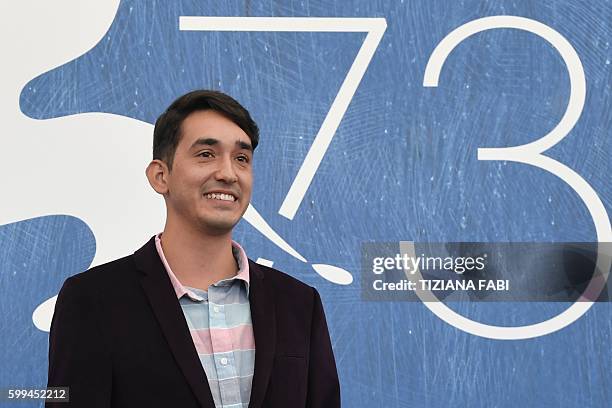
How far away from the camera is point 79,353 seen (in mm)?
1093

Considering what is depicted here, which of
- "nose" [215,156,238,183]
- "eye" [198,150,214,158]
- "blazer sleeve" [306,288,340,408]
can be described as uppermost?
"eye" [198,150,214,158]

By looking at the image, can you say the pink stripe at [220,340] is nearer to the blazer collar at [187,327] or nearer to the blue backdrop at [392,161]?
the blazer collar at [187,327]

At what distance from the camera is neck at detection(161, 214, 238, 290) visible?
1190mm

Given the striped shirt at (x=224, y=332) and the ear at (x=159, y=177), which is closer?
the striped shirt at (x=224, y=332)

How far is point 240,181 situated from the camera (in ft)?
3.91

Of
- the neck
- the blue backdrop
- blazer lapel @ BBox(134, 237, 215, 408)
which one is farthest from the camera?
the blue backdrop

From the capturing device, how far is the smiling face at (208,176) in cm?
117

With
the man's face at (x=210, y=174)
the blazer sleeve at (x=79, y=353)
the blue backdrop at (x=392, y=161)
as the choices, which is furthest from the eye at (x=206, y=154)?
the blue backdrop at (x=392, y=161)

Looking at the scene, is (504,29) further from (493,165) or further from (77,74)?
(77,74)

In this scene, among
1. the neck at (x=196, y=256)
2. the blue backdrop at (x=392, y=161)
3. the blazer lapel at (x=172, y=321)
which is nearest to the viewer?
the blazer lapel at (x=172, y=321)

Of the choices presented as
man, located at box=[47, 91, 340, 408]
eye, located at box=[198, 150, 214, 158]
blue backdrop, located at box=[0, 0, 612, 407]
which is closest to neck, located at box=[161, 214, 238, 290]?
man, located at box=[47, 91, 340, 408]

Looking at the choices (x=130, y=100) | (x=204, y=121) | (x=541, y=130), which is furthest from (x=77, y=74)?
(x=541, y=130)

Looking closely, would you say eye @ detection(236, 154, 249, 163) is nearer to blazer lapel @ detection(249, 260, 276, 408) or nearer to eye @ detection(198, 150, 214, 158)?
eye @ detection(198, 150, 214, 158)

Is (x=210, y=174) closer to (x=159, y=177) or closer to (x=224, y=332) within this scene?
(x=159, y=177)
